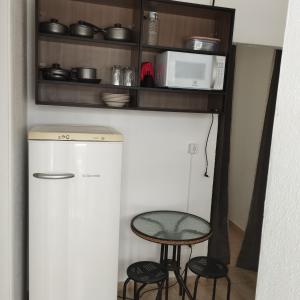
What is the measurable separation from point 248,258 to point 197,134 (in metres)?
1.41

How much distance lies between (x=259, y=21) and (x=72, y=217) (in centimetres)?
223

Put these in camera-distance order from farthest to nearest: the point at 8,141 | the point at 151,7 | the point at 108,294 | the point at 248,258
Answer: the point at 248,258
the point at 151,7
the point at 108,294
the point at 8,141

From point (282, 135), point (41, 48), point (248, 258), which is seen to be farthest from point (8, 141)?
point (248, 258)

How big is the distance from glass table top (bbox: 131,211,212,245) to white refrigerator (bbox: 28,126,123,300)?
0.86 feet

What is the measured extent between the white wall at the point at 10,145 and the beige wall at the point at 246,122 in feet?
7.39

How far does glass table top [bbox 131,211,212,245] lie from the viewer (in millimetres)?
2199

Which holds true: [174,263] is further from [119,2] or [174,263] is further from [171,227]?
[119,2]

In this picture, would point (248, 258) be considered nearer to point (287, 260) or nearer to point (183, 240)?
point (183, 240)

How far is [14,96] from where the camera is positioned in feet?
5.86

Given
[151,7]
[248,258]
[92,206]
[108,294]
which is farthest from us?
[248,258]

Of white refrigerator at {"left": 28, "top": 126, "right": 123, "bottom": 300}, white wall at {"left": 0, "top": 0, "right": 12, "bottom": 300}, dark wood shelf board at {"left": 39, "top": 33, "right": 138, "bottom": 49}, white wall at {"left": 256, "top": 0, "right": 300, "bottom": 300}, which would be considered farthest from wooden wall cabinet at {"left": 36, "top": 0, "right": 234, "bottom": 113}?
white wall at {"left": 256, "top": 0, "right": 300, "bottom": 300}

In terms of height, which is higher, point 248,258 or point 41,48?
point 41,48

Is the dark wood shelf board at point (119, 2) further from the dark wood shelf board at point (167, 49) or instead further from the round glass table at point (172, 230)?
the round glass table at point (172, 230)

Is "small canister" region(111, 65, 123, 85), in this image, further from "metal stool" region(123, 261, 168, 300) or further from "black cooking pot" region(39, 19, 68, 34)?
"metal stool" region(123, 261, 168, 300)
